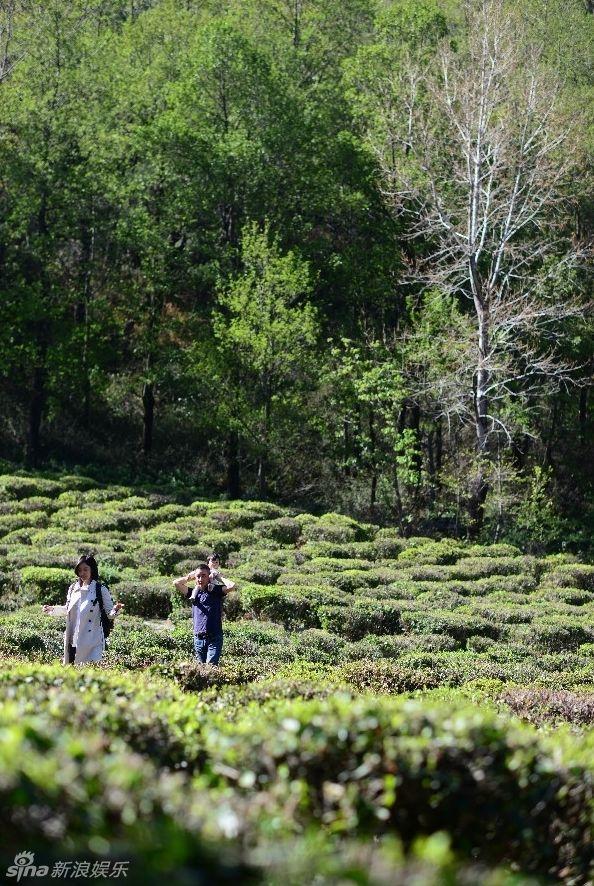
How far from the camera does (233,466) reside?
34062 millimetres

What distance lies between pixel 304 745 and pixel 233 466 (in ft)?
96.2

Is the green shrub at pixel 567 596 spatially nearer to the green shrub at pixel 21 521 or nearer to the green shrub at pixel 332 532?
the green shrub at pixel 332 532

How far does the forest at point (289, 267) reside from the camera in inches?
1207

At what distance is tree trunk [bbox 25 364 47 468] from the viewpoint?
3412 centimetres

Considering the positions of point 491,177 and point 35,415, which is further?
Answer: point 35,415

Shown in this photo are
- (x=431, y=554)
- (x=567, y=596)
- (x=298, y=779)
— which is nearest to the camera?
(x=298, y=779)

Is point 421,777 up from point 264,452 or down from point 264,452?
down

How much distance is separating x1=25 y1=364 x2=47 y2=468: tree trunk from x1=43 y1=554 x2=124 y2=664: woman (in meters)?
24.1

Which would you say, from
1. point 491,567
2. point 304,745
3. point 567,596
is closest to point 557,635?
point 567,596

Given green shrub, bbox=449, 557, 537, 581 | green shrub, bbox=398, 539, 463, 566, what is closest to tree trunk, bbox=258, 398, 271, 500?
green shrub, bbox=398, 539, 463, 566

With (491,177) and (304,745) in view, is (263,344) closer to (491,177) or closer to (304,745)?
(491,177)

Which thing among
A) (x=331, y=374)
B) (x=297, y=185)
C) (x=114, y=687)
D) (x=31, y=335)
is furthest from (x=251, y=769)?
(x=297, y=185)

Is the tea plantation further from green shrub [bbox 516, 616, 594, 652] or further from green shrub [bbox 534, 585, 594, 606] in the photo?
green shrub [bbox 534, 585, 594, 606]

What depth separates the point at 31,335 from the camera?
34344 millimetres
